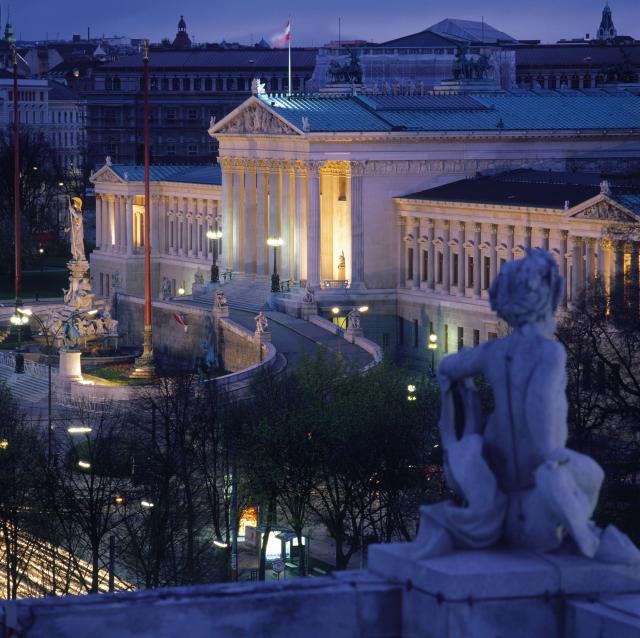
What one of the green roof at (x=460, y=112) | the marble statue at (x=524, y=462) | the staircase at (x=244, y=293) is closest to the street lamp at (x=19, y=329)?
the staircase at (x=244, y=293)

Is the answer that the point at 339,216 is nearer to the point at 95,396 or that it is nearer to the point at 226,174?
the point at 226,174

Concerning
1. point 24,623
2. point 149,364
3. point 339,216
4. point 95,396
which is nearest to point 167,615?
point 24,623

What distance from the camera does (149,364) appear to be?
101812 mm

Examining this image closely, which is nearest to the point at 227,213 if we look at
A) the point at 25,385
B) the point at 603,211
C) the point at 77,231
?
the point at 77,231

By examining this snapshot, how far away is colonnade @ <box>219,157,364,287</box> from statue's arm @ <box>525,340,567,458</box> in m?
109

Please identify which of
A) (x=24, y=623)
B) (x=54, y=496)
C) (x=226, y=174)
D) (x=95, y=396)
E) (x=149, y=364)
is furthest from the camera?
(x=226, y=174)

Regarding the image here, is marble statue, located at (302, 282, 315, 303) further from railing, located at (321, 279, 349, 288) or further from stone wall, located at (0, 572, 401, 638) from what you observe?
stone wall, located at (0, 572, 401, 638)

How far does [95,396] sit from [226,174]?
54.2 meters

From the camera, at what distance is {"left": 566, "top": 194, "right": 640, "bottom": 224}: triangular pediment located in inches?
4011

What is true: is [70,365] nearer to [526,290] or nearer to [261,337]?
[261,337]

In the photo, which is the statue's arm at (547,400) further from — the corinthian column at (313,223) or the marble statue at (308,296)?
the corinthian column at (313,223)

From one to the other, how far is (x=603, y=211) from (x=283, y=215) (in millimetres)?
33428

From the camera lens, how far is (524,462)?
1856 cm

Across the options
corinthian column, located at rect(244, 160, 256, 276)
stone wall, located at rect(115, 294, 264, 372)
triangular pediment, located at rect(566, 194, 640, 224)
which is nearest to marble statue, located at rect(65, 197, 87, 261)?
stone wall, located at rect(115, 294, 264, 372)
